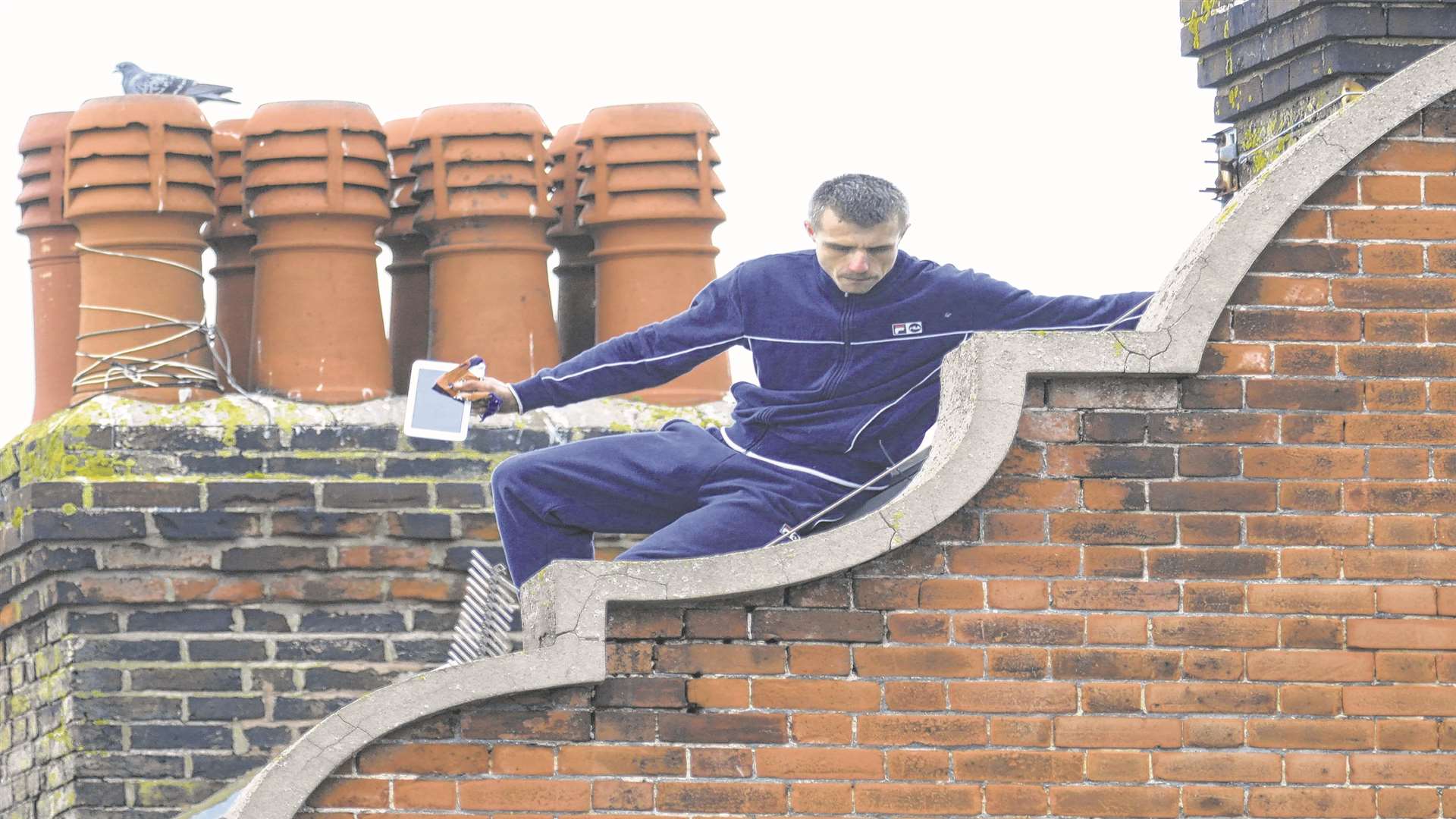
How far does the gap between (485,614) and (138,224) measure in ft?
6.83

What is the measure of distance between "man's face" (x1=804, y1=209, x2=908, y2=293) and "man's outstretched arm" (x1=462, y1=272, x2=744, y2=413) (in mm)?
312

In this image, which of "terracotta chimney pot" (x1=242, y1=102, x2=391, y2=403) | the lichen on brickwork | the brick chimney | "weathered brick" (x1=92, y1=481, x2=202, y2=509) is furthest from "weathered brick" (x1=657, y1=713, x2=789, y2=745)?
the lichen on brickwork

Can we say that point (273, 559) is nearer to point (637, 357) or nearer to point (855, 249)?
point (637, 357)

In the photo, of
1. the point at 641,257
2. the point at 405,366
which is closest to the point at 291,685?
the point at 405,366

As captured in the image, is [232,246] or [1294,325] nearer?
[1294,325]

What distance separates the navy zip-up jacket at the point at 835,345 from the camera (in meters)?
6.20

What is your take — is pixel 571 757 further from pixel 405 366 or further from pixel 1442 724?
pixel 405 366

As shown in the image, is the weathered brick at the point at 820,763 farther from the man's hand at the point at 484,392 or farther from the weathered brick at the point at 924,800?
the man's hand at the point at 484,392

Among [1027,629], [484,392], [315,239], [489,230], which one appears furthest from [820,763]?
[315,239]

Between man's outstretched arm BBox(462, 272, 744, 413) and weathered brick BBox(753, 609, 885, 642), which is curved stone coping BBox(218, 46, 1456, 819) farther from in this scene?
man's outstretched arm BBox(462, 272, 744, 413)

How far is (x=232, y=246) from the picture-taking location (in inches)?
337

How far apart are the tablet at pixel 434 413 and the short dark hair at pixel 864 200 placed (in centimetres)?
116

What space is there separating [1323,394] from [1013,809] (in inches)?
52.5

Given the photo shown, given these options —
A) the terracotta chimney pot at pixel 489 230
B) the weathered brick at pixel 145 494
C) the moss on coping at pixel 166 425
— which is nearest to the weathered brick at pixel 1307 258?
the moss on coping at pixel 166 425
